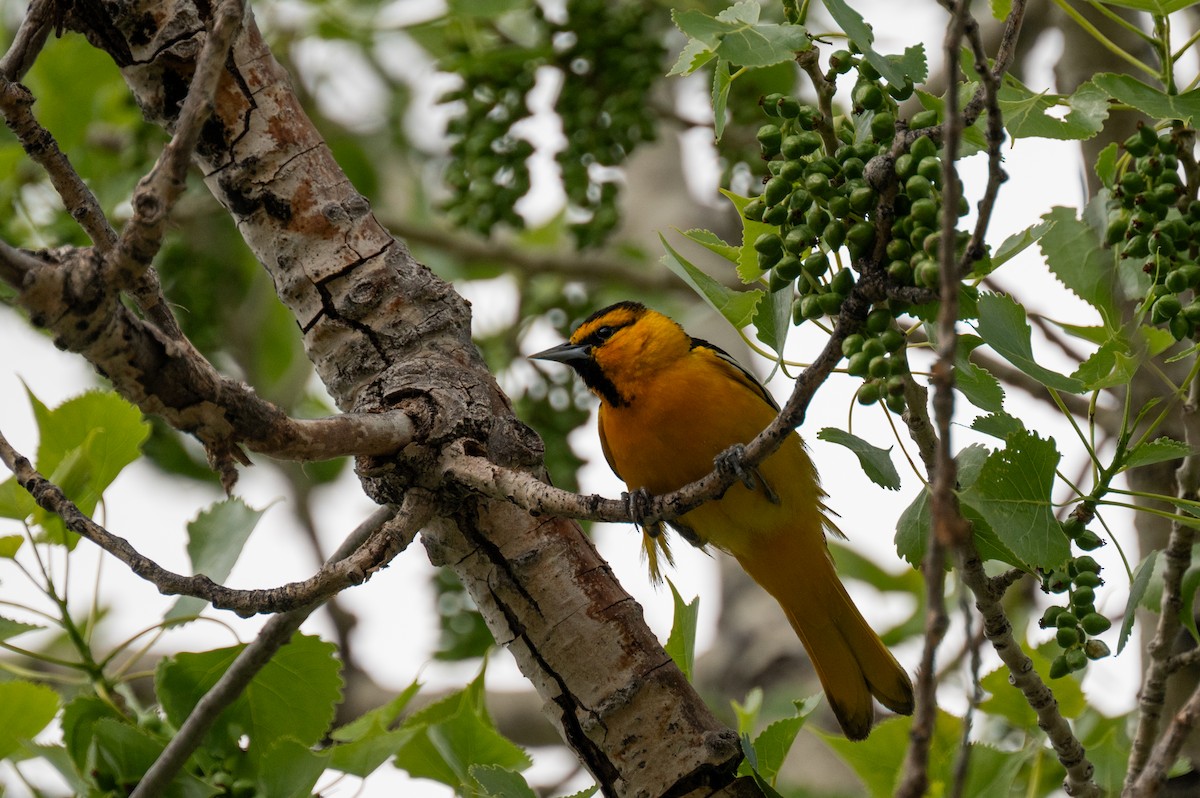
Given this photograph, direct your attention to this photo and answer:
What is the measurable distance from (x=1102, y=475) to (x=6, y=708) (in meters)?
2.05

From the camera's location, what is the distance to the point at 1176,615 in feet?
7.43

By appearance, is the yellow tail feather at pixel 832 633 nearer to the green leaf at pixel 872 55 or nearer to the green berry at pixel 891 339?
the green berry at pixel 891 339

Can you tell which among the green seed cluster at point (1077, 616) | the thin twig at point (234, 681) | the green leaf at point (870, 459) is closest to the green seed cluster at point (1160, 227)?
the green seed cluster at point (1077, 616)

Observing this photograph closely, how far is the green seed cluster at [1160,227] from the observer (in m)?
2.00

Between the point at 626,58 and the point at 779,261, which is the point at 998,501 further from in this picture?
the point at 626,58

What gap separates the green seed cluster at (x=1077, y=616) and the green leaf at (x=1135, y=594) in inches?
1.3

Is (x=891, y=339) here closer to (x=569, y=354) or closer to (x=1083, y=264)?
(x=1083, y=264)

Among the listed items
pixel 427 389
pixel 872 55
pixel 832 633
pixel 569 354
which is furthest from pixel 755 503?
pixel 872 55

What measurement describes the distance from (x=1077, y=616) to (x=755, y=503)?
1.35 metres

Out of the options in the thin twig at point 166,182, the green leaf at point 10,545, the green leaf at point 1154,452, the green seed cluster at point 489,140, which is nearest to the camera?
the thin twig at point 166,182

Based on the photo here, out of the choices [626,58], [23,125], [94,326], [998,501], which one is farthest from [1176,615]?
[626,58]

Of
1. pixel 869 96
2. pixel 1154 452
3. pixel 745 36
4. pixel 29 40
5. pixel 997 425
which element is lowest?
pixel 1154 452

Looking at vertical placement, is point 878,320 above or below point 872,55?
below

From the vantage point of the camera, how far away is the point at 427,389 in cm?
224
